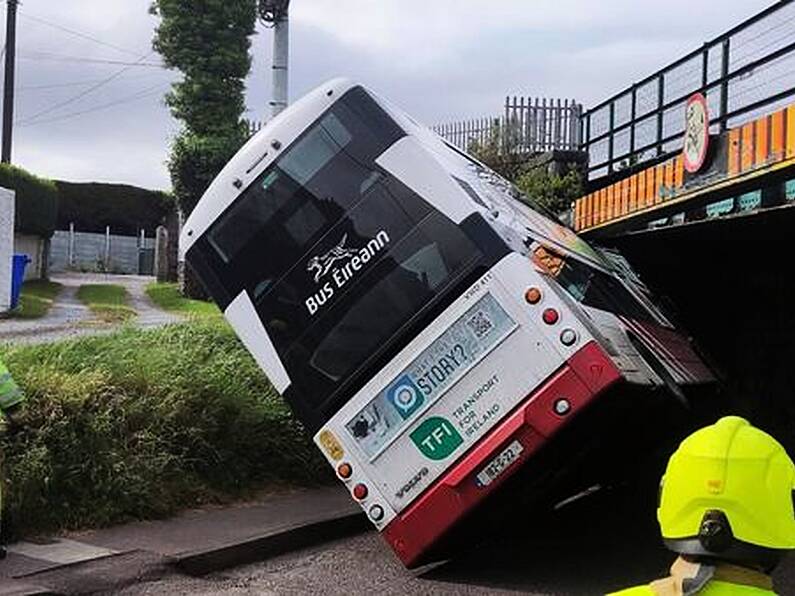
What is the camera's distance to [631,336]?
348 inches

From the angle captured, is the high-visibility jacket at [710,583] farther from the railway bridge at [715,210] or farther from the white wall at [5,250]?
the white wall at [5,250]

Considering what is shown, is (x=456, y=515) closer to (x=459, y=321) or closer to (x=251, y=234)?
(x=459, y=321)

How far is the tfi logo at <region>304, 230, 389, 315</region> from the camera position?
27.0 ft

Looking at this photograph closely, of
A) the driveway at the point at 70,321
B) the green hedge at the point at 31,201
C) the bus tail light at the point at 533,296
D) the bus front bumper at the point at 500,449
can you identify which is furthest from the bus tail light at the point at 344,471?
the green hedge at the point at 31,201

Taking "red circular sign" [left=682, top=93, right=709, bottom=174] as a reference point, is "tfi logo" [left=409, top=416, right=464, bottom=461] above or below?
below

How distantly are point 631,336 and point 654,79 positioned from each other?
22.5ft

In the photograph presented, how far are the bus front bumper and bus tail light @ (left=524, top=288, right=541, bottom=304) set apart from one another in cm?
49

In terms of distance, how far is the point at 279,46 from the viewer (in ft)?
45.8

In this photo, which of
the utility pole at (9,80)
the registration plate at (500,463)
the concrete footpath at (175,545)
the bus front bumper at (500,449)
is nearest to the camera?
the bus front bumper at (500,449)

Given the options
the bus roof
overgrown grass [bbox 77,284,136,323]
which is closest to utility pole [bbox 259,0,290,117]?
the bus roof

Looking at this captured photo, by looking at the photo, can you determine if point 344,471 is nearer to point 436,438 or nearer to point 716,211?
point 436,438

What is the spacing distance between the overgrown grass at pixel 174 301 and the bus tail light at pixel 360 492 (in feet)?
50.3

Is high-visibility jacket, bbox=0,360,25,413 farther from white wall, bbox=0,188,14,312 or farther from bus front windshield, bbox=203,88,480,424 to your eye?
white wall, bbox=0,188,14,312

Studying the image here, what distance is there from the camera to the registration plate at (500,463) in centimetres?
745
